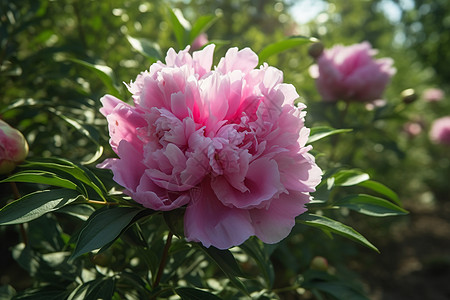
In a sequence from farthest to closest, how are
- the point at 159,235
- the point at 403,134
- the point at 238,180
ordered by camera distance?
the point at 403,134 → the point at 159,235 → the point at 238,180

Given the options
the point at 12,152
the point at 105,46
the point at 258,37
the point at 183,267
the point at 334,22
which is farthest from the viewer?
the point at 334,22

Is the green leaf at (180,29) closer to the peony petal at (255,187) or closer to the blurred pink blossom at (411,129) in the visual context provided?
the peony petal at (255,187)

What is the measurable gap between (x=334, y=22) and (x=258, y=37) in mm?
1034

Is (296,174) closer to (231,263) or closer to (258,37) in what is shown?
(231,263)

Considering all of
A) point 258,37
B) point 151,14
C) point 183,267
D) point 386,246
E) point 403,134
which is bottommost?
point 386,246

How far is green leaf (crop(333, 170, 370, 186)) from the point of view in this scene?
0.88 meters

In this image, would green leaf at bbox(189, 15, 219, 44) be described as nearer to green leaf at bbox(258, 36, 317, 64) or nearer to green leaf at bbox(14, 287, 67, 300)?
green leaf at bbox(258, 36, 317, 64)

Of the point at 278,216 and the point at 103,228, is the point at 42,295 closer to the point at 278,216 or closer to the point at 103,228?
the point at 103,228

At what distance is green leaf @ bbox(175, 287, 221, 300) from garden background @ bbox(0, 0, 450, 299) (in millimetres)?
290

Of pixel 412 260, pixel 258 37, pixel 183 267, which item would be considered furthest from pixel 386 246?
pixel 183 267

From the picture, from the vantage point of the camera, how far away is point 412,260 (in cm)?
290

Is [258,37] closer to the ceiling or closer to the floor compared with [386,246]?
closer to the ceiling

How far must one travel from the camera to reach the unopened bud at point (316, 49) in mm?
1523

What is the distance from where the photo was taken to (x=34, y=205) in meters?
0.63
